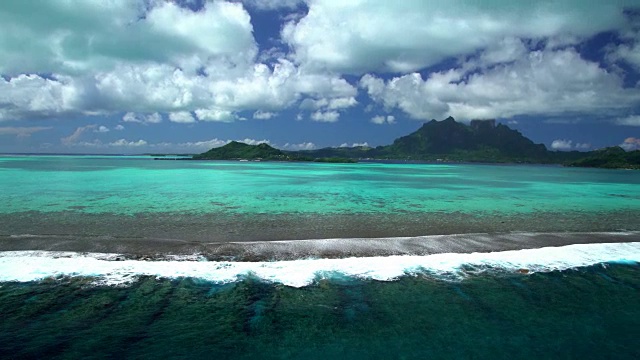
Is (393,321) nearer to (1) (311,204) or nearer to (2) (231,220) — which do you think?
(2) (231,220)

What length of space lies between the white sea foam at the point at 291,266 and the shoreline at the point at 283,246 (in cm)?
61

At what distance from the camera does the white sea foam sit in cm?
1255

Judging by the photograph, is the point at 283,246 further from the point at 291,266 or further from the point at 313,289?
the point at 313,289

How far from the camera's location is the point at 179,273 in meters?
12.8

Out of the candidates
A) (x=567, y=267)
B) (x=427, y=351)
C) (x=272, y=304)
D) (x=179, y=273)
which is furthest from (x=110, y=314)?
(x=567, y=267)

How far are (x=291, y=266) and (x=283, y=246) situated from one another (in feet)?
9.14

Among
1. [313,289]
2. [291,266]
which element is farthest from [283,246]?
[313,289]

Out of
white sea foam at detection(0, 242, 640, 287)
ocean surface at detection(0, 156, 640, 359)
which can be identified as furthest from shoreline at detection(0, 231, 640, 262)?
white sea foam at detection(0, 242, 640, 287)

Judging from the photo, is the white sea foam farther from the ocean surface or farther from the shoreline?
the shoreline

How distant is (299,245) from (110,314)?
28.7ft

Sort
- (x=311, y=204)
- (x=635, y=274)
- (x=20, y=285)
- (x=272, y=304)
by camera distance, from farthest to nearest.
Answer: (x=311, y=204), (x=635, y=274), (x=20, y=285), (x=272, y=304)

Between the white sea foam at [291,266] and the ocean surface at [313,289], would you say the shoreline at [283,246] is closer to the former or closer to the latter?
the ocean surface at [313,289]

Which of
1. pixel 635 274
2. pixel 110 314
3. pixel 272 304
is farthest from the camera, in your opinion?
pixel 635 274

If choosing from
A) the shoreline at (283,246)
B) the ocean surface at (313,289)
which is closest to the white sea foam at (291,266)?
the ocean surface at (313,289)
